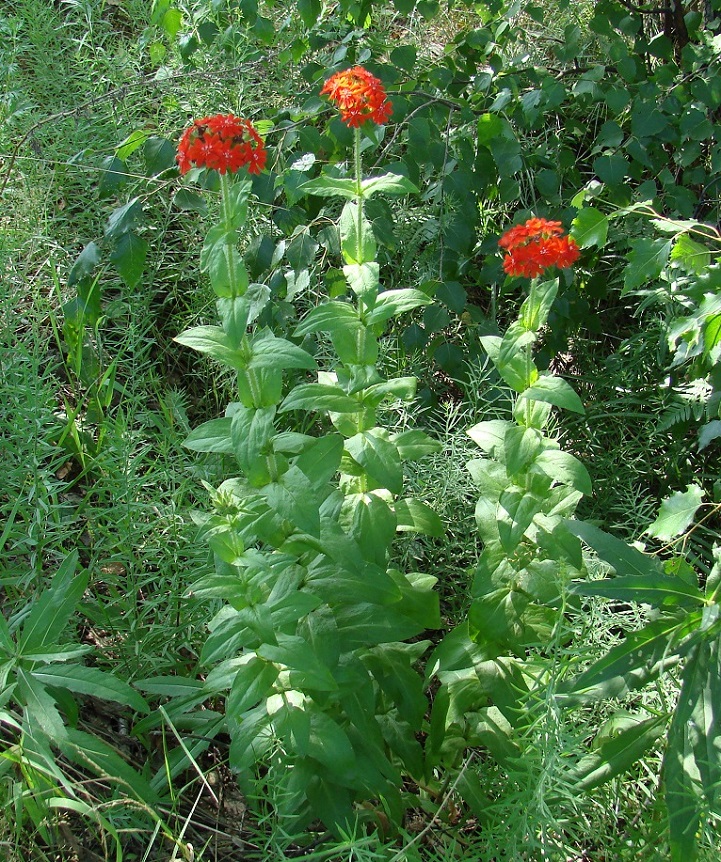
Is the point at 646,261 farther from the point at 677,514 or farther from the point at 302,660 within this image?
the point at 302,660

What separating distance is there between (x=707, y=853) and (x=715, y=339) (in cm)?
99

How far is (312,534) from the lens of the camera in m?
1.45

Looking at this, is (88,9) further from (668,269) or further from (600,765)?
(600,765)

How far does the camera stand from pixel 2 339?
235 cm

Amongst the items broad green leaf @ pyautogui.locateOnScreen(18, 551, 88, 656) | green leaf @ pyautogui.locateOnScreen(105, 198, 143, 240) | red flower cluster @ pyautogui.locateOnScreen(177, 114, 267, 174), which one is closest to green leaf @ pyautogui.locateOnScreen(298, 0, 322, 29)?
green leaf @ pyautogui.locateOnScreen(105, 198, 143, 240)

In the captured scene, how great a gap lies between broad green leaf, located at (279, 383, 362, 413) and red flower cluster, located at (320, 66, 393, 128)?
0.52 meters

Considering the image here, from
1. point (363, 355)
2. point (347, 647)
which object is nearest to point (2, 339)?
point (363, 355)

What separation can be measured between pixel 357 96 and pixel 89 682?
1249mm

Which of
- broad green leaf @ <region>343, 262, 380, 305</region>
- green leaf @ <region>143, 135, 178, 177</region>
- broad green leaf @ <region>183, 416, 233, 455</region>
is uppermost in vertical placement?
green leaf @ <region>143, 135, 178, 177</region>

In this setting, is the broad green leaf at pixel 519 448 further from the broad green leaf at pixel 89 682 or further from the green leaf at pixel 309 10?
the green leaf at pixel 309 10

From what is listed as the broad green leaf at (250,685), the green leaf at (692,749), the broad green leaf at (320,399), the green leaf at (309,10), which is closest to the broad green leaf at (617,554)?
the green leaf at (692,749)

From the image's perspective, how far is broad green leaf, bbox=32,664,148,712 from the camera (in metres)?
1.56

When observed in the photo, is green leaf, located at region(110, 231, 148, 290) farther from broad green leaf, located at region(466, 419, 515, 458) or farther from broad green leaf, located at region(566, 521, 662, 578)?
broad green leaf, located at region(566, 521, 662, 578)

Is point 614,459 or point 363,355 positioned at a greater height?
point 363,355
